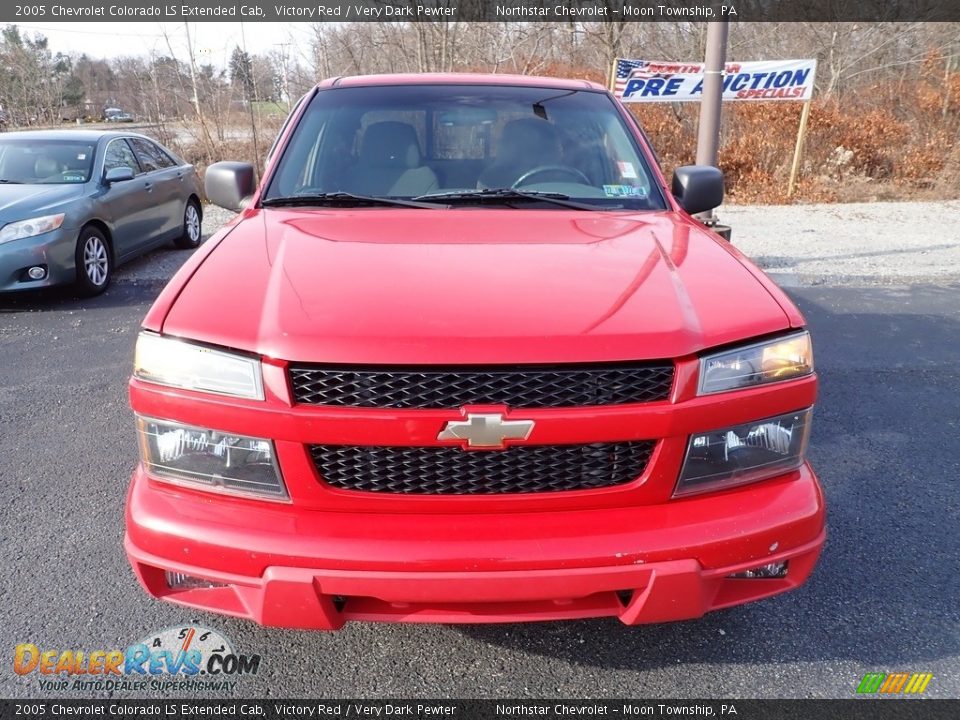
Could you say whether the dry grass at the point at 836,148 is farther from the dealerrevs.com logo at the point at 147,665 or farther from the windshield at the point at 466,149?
the dealerrevs.com logo at the point at 147,665

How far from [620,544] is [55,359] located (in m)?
4.71

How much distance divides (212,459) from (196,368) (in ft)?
0.80

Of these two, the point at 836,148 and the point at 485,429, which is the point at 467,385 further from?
the point at 836,148

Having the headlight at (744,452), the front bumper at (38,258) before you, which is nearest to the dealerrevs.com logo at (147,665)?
the headlight at (744,452)

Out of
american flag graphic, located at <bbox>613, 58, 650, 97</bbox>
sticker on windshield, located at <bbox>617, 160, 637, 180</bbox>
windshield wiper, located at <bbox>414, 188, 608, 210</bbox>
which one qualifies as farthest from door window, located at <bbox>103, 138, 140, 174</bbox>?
american flag graphic, located at <bbox>613, 58, 650, 97</bbox>

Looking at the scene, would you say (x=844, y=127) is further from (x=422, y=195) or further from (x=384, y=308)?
(x=384, y=308)

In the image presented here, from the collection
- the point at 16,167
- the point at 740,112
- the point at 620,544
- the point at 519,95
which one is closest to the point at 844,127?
the point at 740,112

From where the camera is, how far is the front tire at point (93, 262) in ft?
20.9

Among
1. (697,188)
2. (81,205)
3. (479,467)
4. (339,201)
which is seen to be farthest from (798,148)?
(479,467)

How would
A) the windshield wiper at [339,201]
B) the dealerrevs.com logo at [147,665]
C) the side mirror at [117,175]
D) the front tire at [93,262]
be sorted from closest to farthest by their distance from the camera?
1. the dealerrevs.com logo at [147,665]
2. the windshield wiper at [339,201]
3. the front tire at [93,262]
4. the side mirror at [117,175]

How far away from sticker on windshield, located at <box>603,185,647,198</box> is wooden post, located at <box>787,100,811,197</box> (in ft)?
36.5

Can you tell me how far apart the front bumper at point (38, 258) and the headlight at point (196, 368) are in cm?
506

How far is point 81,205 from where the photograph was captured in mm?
6406

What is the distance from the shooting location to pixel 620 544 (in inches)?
69.1
